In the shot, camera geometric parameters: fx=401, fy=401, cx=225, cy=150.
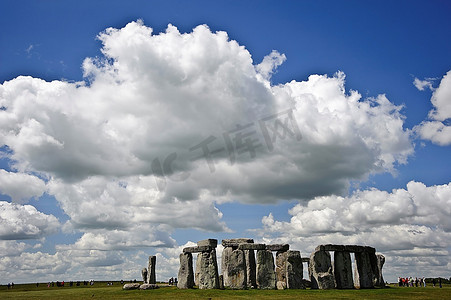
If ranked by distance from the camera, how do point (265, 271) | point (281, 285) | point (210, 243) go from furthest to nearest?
point (210, 243) < point (281, 285) < point (265, 271)

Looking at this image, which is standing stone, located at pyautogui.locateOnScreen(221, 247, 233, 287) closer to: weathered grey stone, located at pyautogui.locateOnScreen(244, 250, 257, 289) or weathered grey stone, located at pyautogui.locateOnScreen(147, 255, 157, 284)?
weathered grey stone, located at pyautogui.locateOnScreen(244, 250, 257, 289)

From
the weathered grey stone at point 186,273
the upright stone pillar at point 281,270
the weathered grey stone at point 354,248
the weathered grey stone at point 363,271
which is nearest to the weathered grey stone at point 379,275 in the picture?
the weathered grey stone at point 363,271

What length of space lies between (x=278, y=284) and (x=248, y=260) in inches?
114

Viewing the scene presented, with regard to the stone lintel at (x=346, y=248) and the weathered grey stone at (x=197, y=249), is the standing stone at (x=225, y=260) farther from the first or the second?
the stone lintel at (x=346, y=248)

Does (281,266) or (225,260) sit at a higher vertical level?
(225,260)

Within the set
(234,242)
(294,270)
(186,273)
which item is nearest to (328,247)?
(294,270)

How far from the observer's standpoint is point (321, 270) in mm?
28625

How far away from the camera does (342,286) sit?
2862 cm

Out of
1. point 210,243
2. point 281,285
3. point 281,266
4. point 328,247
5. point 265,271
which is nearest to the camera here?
point 265,271

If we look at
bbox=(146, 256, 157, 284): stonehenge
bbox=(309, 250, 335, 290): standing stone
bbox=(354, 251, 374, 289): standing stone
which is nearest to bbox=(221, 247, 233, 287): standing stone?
bbox=(309, 250, 335, 290): standing stone

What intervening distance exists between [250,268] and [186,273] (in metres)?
4.77

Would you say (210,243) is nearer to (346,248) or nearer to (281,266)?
(281,266)

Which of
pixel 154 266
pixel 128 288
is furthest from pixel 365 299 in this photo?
pixel 154 266

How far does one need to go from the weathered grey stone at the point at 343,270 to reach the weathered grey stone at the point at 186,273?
10.5 meters
